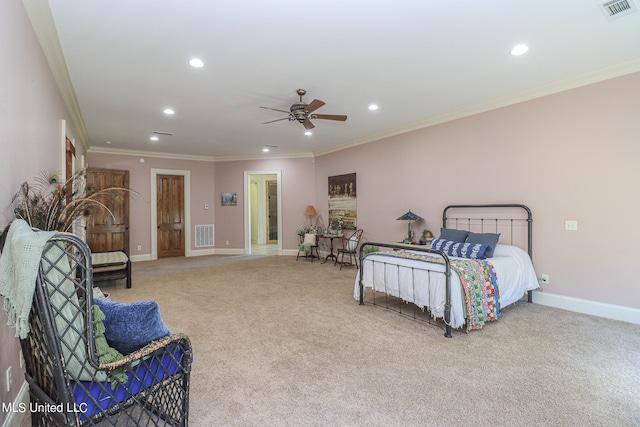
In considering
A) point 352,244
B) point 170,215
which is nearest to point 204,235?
point 170,215

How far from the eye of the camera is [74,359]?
1271mm

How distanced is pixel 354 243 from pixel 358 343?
3.92 metres

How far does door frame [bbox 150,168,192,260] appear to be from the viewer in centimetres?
Answer: 805

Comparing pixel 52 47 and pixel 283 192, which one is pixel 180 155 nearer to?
pixel 283 192

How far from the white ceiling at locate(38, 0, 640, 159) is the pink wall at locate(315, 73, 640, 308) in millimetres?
275

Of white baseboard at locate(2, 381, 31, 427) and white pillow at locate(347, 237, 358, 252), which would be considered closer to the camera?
white baseboard at locate(2, 381, 31, 427)

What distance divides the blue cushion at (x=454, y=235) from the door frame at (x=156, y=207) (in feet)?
21.8

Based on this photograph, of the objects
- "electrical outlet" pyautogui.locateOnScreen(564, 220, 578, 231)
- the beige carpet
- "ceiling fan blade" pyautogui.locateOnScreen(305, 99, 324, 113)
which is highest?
"ceiling fan blade" pyautogui.locateOnScreen(305, 99, 324, 113)

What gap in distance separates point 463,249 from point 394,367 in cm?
212

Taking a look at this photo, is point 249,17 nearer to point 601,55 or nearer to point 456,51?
point 456,51

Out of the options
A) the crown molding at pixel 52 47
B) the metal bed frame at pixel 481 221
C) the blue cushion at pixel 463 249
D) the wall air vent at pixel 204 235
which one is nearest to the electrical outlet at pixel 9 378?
the crown molding at pixel 52 47

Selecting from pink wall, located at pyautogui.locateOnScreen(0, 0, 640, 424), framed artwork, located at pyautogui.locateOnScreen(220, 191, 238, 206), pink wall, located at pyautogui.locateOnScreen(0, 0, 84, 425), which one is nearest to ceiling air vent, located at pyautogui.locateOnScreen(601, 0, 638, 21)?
pink wall, located at pyautogui.locateOnScreen(0, 0, 640, 424)

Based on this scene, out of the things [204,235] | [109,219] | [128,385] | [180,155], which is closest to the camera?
[128,385]

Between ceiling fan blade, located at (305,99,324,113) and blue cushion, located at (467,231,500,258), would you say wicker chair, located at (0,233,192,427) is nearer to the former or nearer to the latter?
ceiling fan blade, located at (305,99,324,113)
